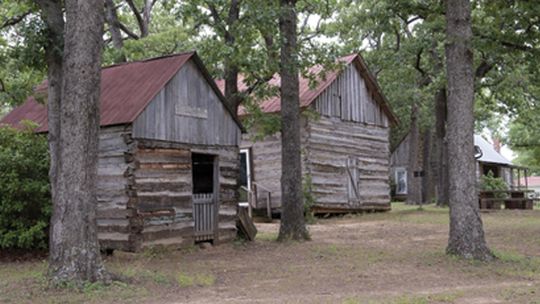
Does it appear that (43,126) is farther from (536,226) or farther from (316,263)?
(536,226)

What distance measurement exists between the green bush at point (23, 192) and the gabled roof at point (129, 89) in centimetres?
124

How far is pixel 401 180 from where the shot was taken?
4209 centimetres

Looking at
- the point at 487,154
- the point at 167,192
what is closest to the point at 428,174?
the point at 487,154

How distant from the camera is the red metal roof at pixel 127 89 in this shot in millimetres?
12703

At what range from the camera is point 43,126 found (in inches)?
563

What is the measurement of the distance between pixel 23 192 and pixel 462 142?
8.95 metres

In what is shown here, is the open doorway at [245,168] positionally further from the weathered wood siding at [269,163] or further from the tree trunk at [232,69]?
the tree trunk at [232,69]

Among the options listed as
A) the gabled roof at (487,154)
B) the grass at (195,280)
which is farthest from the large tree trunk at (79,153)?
the gabled roof at (487,154)

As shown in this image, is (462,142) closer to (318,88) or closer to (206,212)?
(206,212)

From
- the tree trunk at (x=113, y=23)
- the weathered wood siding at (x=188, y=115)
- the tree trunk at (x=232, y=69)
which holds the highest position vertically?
the tree trunk at (x=113, y=23)

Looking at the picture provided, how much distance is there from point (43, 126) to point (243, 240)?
5.75 metres

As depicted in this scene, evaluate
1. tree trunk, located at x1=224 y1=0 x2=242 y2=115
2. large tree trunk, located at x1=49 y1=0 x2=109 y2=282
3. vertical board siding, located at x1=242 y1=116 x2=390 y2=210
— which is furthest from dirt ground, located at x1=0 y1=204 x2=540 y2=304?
vertical board siding, located at x1=242 y1=116 x2=390 y2=210

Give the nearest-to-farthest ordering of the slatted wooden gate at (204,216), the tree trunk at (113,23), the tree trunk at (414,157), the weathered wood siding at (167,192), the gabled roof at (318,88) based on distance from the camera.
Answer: the weathered wood siding at (167,192) < the slatted wooden gate at (204,216) < the tree trunk at (113,23) < the gabled roof at (318,88) < the tree trunk at (414,157)

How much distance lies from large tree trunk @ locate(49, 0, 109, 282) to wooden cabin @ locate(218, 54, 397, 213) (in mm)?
11821
